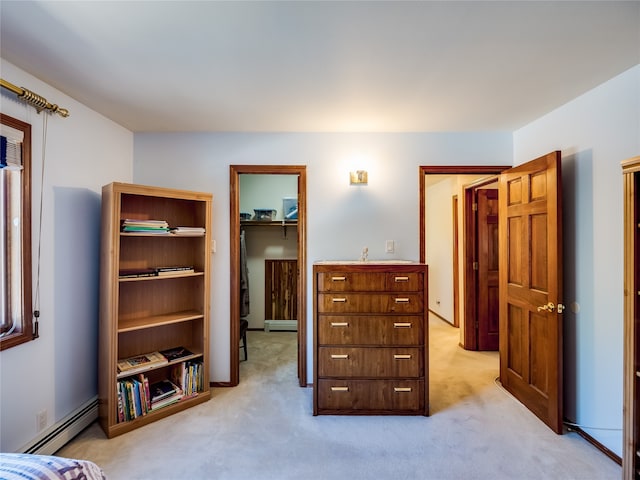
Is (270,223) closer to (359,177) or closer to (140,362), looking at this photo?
(359,177)

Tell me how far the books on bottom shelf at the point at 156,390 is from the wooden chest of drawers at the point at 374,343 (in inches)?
41.3

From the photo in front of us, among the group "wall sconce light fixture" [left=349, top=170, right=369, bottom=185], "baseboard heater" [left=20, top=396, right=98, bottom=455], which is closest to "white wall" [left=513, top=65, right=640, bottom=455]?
Result: "wall sconce light fixture" [left=349, top=170, right=369, bottom=185]

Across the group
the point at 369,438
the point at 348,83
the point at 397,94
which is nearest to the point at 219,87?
the point at 348,83

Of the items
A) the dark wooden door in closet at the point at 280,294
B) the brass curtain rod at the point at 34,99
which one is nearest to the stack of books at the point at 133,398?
the brass curtain rod at the point at 34,99

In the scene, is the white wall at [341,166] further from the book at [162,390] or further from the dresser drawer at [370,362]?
the book at [162,390]

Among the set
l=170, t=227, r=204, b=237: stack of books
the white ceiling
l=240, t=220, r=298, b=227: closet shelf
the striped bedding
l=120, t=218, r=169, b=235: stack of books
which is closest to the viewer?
the striped bedding

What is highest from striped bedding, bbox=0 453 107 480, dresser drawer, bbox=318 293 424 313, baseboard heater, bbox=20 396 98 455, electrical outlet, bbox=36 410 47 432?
dresser drawer, bbox=318 293 424 313

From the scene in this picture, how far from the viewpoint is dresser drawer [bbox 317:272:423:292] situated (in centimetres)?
232

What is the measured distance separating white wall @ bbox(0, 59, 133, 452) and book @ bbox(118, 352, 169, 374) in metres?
0.30

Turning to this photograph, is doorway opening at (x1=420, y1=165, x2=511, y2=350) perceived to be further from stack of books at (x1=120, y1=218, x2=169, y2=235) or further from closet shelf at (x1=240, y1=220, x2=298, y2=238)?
stack of books at (x1=120, y1=218, x2=169, y2=235)

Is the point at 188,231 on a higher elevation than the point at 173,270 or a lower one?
higher

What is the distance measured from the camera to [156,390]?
2.43m

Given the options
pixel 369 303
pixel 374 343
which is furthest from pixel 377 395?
pixel 369 303

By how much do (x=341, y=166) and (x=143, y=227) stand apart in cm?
176
